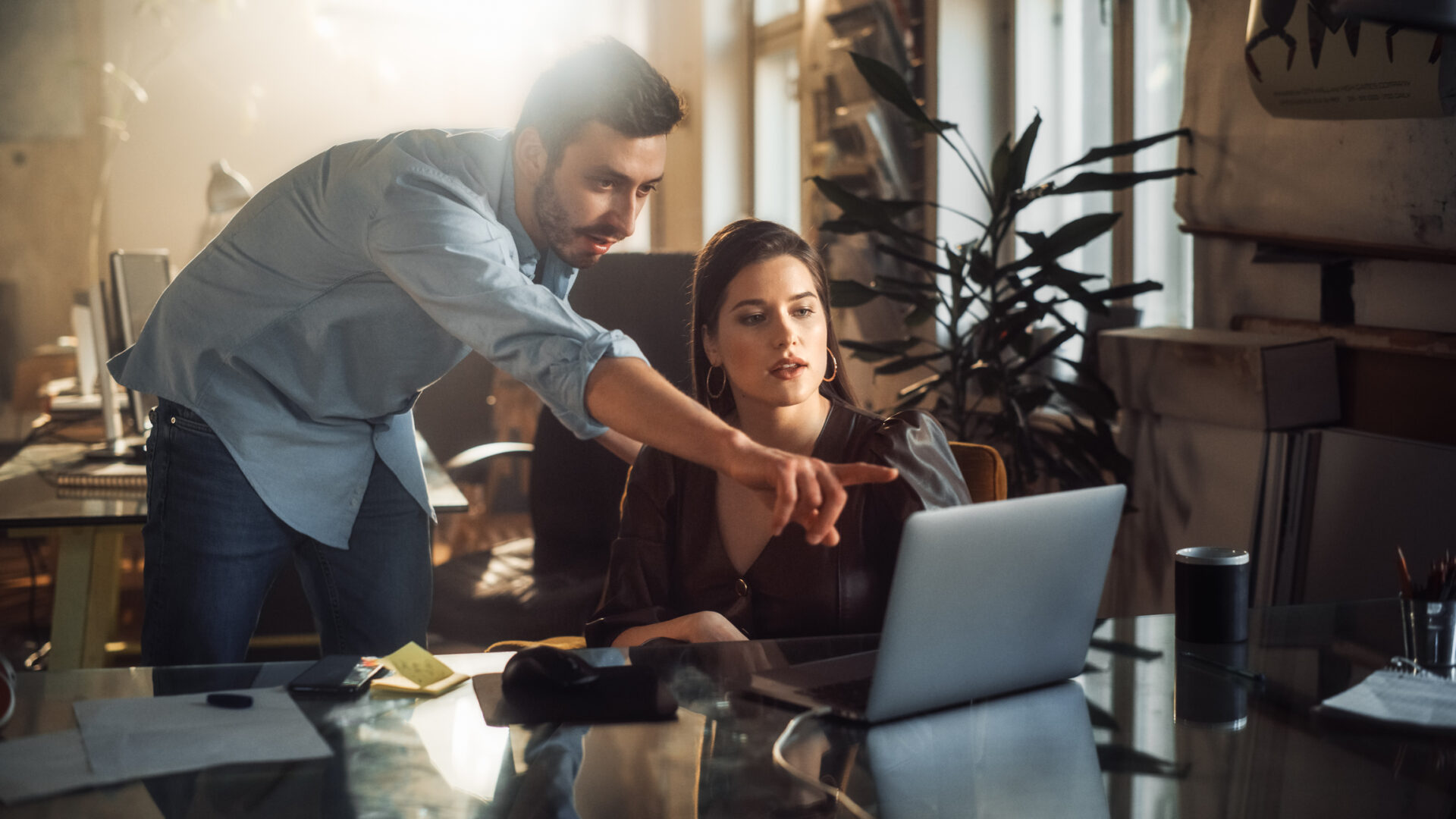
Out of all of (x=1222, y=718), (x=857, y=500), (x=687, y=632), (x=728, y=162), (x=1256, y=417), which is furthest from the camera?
(x=728, y=162)

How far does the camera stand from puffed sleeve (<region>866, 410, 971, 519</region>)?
1.55m

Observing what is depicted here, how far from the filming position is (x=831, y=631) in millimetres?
1539

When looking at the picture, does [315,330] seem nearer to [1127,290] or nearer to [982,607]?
[982,607]

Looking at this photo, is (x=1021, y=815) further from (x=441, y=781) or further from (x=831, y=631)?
(x=831, y=631)

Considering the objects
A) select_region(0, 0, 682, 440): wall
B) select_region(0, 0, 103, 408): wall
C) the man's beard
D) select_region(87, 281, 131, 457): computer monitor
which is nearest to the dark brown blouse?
the man's beard

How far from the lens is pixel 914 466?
1.56 meters

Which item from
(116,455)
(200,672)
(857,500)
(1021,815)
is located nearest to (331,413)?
(200,672)

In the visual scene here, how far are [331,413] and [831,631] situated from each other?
798 mm

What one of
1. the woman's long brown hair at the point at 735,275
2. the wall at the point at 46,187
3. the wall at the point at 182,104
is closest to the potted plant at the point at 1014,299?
the woman's long brown hair at the point at 735,275

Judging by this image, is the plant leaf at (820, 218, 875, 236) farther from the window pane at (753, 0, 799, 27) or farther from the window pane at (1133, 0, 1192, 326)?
the window pane at (753, 0, 799, 27)

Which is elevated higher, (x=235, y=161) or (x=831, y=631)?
(x=235, y=161)

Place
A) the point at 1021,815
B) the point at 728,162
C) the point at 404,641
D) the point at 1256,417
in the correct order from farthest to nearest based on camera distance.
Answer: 1. the point at 728,162
2. the point at 1256,417
3. the point at 404,641
4. the point at 1021,815

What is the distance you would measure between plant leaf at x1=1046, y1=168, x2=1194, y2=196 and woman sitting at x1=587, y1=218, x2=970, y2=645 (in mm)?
929

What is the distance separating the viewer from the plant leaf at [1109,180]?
2354 millimetres
